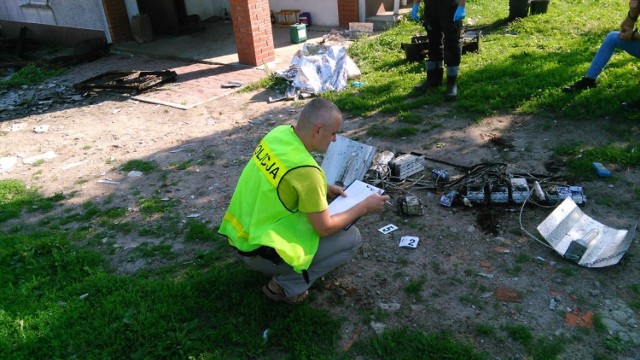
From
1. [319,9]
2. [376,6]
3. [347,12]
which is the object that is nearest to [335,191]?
[347,12]

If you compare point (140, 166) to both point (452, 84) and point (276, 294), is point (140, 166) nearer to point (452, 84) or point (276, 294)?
point (276, 294)

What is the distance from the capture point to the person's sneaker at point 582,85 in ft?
19.8

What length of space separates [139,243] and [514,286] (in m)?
3.09

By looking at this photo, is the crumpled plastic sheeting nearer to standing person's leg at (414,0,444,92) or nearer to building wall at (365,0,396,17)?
standing person's leg at (414,0,444,92)

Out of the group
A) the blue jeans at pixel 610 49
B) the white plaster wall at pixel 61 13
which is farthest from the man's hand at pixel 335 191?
the white plaster wall at pixel 61 13

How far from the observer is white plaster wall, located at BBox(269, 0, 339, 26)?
11082 millimetres

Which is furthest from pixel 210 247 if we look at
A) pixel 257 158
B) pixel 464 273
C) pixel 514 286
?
pixel 514 286

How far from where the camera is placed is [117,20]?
11.6m

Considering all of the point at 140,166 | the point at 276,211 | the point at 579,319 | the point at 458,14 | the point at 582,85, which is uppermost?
the point at 458,14

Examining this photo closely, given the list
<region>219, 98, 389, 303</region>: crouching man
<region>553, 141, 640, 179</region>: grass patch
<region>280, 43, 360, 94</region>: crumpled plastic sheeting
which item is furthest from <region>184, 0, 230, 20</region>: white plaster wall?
<region>219, 98, 389, 303</region>: crouching man

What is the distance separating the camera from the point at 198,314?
3.35m

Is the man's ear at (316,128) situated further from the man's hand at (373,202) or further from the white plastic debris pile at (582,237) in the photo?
the white plastic debris pile at (582,237)

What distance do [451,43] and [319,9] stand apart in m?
5.80

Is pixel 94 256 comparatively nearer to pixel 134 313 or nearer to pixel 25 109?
pixel 134 313
